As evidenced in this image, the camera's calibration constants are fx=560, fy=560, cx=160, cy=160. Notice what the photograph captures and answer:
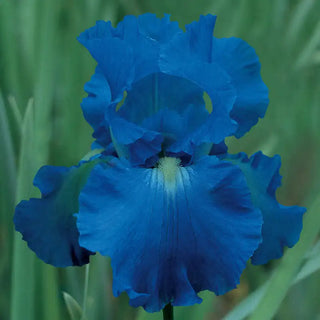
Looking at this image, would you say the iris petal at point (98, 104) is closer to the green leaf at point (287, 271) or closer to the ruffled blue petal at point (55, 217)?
the ruffled blue petal at point (55, 217)

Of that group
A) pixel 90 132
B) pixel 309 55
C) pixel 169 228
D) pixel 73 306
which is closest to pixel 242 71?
pixel 169 228

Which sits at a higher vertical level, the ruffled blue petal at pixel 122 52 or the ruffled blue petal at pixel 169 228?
the ruffled blue petal at pixel 122 52

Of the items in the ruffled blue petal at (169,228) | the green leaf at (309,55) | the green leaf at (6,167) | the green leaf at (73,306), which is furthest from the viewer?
the green leaf at (309,55)

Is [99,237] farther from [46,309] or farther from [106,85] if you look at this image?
[46,309]

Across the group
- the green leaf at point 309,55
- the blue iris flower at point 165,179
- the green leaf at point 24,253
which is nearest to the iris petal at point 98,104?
the blue iris flower at point 165,179

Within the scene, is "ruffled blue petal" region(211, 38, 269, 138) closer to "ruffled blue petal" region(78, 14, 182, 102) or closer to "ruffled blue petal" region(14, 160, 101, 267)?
"ruffled blue petal" region(78, 14, 182, 102)

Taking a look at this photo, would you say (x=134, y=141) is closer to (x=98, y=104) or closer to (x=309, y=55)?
(x=98, y=104)

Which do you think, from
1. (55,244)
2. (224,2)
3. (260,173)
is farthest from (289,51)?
(55,244)
